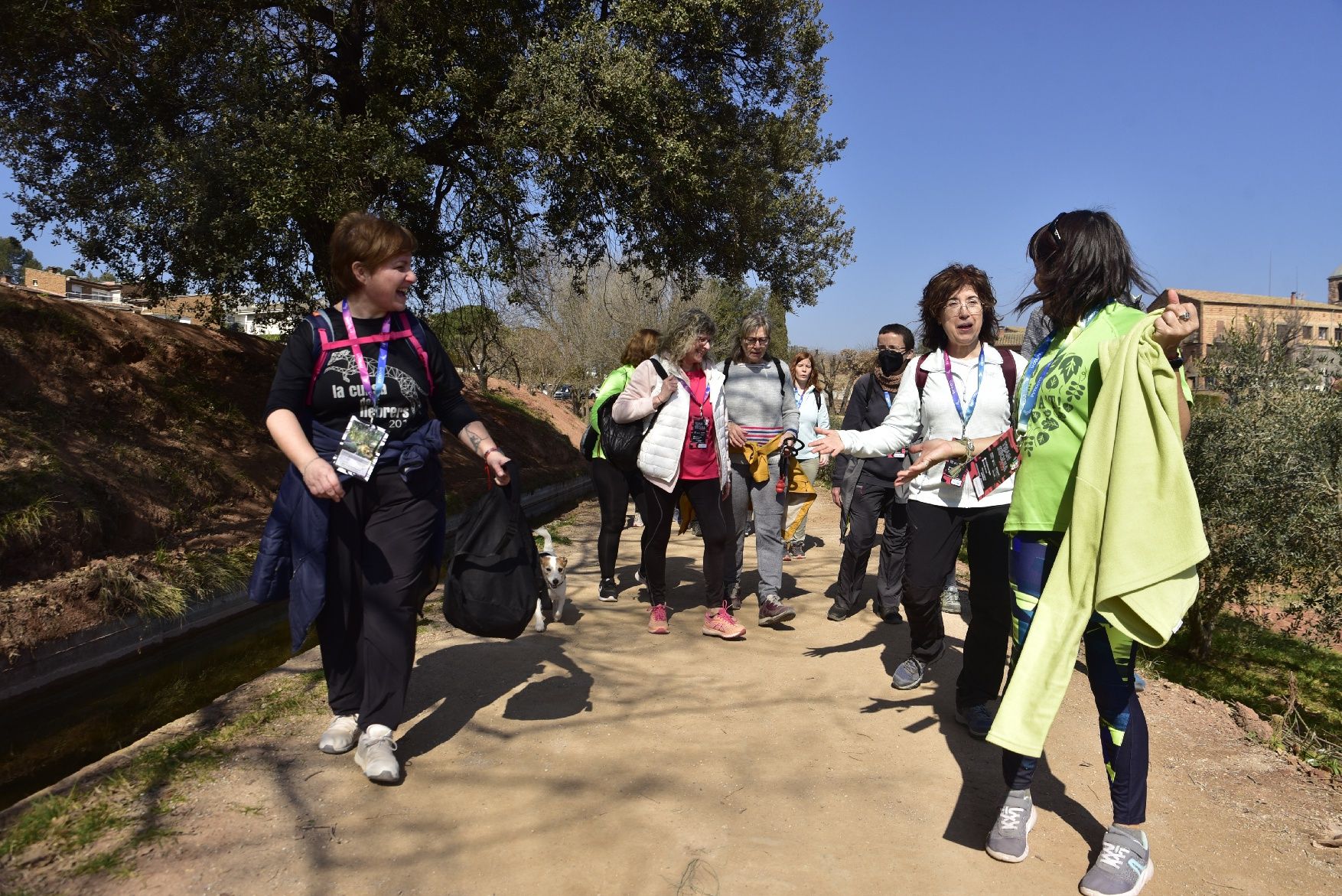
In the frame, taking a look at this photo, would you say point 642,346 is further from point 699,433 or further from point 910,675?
point 910,675

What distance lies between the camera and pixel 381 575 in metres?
3.63

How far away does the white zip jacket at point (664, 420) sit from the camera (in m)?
5.51

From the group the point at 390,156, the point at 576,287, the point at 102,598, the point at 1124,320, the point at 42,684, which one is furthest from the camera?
the point at 576,287

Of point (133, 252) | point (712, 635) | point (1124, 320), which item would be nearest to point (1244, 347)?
point (712, 635)

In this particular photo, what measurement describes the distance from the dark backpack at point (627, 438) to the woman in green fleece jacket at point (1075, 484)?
284cm

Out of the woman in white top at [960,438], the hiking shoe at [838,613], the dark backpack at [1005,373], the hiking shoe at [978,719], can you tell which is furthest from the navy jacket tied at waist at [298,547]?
the hiking shoe at [838,613]

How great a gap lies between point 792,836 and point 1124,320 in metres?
2.02

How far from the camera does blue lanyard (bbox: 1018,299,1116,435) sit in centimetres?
299

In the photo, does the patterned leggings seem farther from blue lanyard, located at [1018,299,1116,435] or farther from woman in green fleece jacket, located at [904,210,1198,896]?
blue lanyard, located at [1018,299,1116,435]

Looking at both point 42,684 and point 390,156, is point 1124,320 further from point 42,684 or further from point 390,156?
A: point 390,156

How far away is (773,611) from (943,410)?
225 centimetres

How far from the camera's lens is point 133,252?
36.5ft

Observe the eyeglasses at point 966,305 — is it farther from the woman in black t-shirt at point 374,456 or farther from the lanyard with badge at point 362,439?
the lanyard with badge at point 362,439

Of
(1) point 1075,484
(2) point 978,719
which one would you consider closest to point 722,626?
(2) point 978,719
